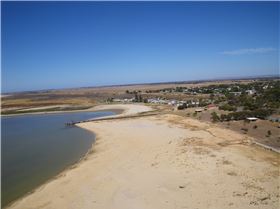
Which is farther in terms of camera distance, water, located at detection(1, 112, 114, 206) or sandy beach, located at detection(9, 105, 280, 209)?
water, located at detection(1, 112, 114, 206)

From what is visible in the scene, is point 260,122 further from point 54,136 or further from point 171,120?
point 54,136

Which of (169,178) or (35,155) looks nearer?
(169,178)

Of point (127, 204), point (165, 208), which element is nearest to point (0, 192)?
point (127, 204)

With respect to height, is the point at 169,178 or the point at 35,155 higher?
the point at 169,178

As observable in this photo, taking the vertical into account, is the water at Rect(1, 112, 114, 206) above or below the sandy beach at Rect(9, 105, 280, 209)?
below
